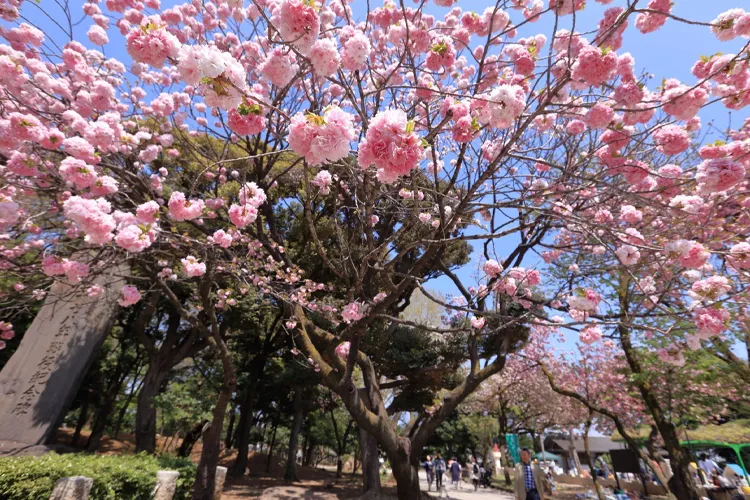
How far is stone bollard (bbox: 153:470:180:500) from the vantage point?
5039 mm

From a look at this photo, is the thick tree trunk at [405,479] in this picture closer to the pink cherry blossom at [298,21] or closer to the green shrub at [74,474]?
the green shrub at [74,474]

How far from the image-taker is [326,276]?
9547 millimetres

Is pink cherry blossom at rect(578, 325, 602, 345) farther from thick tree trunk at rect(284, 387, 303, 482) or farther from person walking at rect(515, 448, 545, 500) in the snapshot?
thick tree trunk at rect(284, 387, 303, 482)

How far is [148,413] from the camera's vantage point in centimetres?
1007

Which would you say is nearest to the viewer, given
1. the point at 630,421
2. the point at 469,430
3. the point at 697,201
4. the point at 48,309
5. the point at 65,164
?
the point at 697,201

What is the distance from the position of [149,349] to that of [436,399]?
337 inches

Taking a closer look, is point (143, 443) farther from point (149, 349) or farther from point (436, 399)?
point (436, 399)

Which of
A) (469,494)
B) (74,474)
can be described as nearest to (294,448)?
(469,494)

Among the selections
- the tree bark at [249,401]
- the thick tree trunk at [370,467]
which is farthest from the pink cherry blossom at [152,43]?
the tree bark at [249,401]

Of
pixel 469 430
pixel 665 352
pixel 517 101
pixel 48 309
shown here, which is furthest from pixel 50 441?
pixel 469 430

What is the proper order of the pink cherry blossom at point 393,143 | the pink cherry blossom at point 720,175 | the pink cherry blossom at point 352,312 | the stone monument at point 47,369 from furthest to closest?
the stone monument at point 47,369 < the pink cherry blossom at point 352,312 < the pink cherry blossom at point 720,175 < the pink cherry blossom at point 393,143

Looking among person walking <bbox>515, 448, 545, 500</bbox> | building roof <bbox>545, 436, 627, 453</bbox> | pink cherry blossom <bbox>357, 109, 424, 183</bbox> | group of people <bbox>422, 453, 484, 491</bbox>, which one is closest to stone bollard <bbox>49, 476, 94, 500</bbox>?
pink cherry blossom <bbox>357, 109, 424, 183</bbox>

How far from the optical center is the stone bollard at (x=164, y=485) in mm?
5039

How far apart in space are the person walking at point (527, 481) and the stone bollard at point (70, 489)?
21.2 ft
